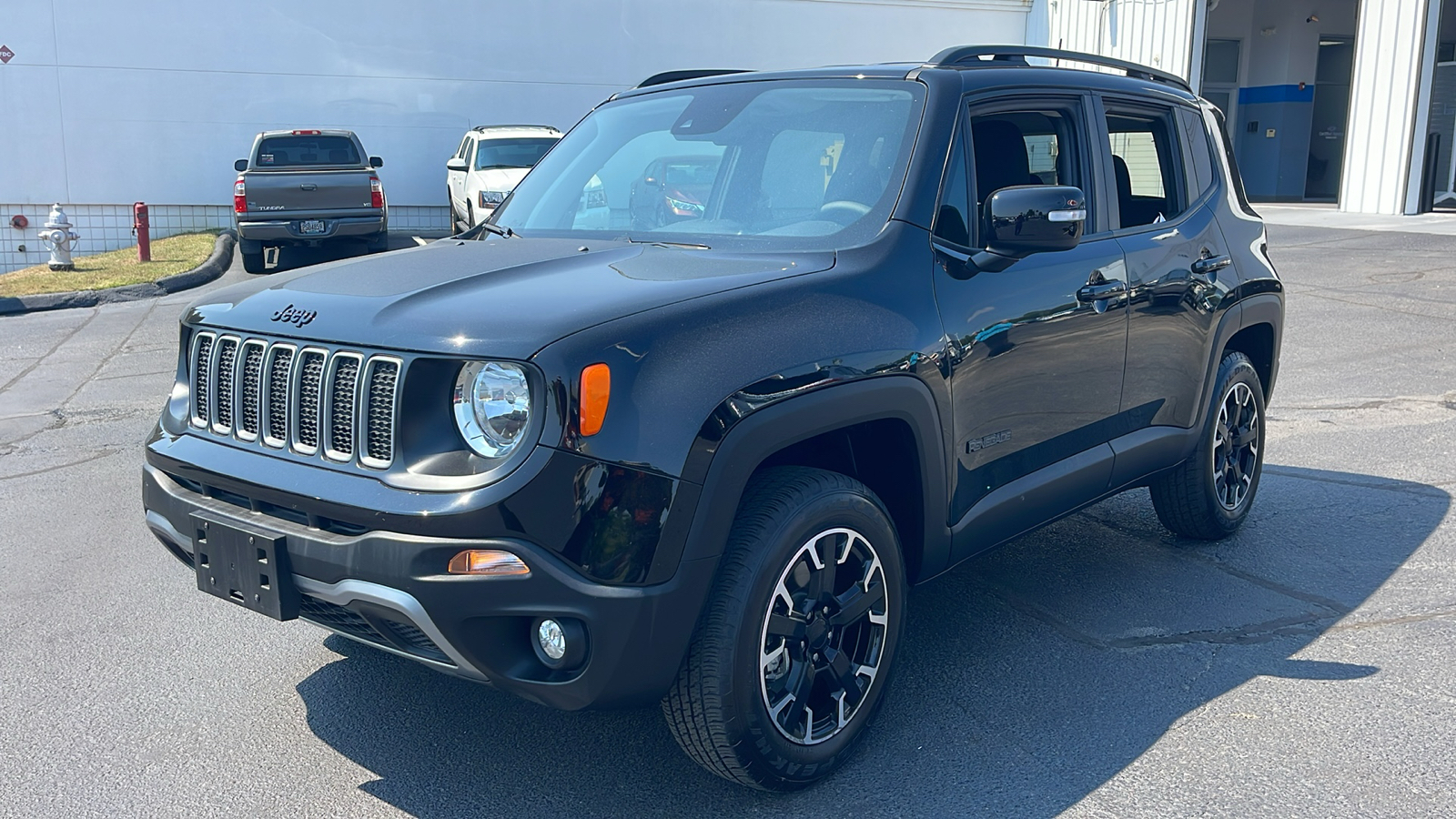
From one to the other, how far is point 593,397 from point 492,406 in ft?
0.81

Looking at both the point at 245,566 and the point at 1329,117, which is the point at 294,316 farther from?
the point at 1329,117

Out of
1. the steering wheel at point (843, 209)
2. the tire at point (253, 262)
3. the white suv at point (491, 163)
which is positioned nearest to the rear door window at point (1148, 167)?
the steering wheel at point (843, 209)

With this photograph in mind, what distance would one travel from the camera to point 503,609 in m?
2.58

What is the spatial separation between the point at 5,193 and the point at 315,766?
20.0 m

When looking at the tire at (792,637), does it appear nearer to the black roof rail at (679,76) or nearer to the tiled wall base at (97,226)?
the black roof rail at (679,76)

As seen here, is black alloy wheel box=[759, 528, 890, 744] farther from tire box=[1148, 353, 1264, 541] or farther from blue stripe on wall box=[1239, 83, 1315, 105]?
blue stripe on wall box=[1239, 83, 1315, 105]

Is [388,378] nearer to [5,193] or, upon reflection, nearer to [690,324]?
[690,324]

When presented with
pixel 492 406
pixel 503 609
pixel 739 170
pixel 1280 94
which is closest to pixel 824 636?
pixel 503 609

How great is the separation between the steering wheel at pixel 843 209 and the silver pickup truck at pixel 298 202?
13.1m

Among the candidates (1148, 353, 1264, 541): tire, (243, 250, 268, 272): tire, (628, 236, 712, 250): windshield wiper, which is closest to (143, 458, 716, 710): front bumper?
(628, 236, 712, 250): windshield wiper

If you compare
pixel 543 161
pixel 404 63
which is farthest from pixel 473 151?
pixel 543 161

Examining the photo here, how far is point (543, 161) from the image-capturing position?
4.58 metres

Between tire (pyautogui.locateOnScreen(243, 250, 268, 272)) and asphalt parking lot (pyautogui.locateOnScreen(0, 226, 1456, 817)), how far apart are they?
10359 millimetres

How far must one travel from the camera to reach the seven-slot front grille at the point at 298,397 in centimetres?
276
